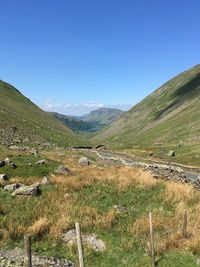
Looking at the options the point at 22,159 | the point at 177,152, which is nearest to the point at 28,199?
the point at 22,159

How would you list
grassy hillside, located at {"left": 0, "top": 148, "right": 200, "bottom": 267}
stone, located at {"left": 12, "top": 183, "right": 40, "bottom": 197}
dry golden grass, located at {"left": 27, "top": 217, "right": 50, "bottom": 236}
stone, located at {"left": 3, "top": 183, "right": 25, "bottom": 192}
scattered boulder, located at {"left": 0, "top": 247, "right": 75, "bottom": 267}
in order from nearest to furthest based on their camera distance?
1. scattered boulder, located at {"left": 0, "top": 247, "right": 75, "bottom": 267}
2. grassy hillside, located at {"left": 0, "top": 148, "right": 200, "bottom": 267}
3. dry golden grass, located at {"left": 27, "top": 217, "right": 50, "bottom": 236}
4. stone, located at {"left": 12, "top": 183, "right": 40, "bottom": 197}
5. stone, located at {"left": 3, "top": 183, "right": 25, "bottom": 192}

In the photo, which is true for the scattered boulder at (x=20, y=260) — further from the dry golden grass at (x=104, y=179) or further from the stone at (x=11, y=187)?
the dry golden grass at (x=104, y=179)

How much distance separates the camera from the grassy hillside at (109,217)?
20.6m

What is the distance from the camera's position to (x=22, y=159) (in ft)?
149

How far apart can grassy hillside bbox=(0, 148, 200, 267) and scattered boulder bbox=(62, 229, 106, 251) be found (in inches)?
14.3

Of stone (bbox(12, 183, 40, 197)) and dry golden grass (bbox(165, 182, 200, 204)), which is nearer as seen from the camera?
stone (bbox(12, 183, 40, 197))

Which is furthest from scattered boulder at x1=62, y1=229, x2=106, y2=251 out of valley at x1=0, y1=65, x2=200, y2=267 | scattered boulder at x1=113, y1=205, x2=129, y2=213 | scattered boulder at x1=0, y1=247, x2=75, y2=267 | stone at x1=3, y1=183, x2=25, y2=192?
stone at x1=3, y1=183, x2=25, y2=192

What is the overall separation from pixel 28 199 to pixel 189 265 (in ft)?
43.0

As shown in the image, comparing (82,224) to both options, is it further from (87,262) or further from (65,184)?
(65,184)

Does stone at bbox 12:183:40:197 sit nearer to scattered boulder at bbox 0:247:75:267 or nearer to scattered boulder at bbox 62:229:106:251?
scattered boulder at bbox 62:229:106:251

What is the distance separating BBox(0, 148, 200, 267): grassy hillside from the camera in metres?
20.6

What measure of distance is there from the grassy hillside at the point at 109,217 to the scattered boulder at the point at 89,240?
36cm

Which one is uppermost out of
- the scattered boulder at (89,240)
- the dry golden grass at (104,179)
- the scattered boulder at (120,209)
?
the dry golden grass at (104,179)

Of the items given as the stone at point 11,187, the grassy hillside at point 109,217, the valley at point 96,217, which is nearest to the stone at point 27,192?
the valley at point 96,217
